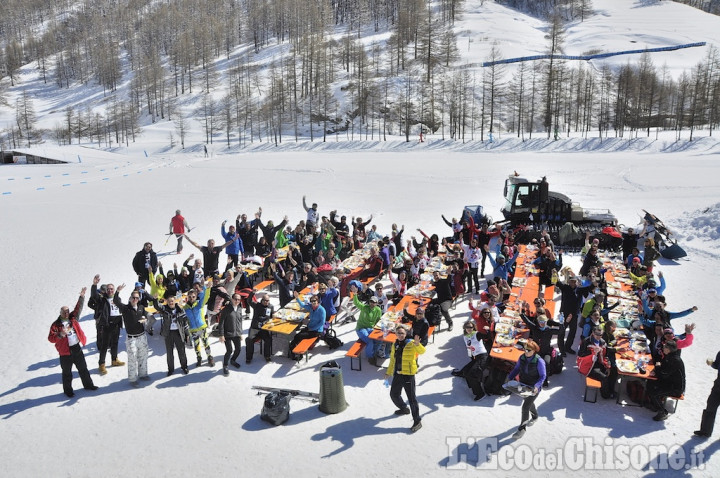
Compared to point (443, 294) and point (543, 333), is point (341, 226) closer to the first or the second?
point (443, 294)

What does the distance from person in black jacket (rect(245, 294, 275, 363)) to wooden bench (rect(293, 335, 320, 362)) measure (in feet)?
2.03

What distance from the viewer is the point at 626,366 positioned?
25.8 ft

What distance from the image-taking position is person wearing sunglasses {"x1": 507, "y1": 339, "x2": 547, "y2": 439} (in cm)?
684

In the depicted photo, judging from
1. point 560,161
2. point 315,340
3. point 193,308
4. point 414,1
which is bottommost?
point 315,340

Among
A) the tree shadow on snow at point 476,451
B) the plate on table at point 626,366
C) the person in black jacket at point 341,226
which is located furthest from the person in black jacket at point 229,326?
the person in black jacket at point 341,226

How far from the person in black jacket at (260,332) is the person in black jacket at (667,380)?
6.61 metres

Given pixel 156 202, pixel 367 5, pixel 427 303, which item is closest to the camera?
pixel 427 303

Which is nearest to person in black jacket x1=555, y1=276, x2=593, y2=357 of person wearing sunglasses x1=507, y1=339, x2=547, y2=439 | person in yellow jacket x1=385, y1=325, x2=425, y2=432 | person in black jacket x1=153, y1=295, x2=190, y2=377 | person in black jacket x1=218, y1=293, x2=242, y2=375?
person wearing sunglasses x1=507, y1=339, x2=547, y2=439

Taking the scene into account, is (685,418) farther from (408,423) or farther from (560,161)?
(560,161)

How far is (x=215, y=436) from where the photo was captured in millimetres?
7211

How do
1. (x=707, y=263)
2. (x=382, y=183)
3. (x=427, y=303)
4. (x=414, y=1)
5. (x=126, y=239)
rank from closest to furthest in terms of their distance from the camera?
(x=427, y=303) → (x=707, y=263) → (x=126, y=239) → (x=382, y=183) → (x=414, y=1)

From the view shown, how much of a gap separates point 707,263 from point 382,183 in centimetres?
1873

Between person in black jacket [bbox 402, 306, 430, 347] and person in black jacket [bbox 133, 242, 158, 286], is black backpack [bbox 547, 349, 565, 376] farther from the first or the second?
person in black jacket [bbox 133, 242, 158, 286]

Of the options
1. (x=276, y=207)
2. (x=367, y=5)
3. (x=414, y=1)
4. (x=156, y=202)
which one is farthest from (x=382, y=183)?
(x=367, y=5)
